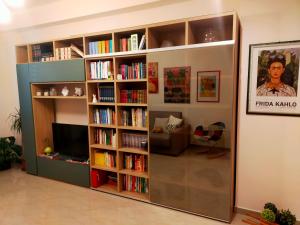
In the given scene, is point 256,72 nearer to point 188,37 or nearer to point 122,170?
point 188,37

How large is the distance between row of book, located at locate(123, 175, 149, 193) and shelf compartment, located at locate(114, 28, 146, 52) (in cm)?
174

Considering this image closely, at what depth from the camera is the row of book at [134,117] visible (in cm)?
288

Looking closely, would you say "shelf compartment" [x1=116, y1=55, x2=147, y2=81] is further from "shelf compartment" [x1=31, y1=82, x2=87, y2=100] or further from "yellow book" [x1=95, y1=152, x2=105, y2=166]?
"yellow book" [x1=95, y1=152, x2=105, y2=166]

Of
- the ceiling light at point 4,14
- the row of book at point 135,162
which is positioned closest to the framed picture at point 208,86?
the row of book at point 135,162

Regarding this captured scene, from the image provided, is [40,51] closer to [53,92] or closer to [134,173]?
[53,92]

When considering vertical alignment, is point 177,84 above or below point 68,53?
below

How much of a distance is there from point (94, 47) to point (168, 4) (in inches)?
44.9

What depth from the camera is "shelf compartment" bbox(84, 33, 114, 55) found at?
294 centimetres

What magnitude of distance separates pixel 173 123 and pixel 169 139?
0.21 metres

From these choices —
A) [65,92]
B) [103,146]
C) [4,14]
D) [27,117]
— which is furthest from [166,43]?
[4,14]

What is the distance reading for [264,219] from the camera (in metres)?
2.31

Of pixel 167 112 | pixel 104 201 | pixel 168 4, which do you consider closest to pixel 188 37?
pixel 168 4

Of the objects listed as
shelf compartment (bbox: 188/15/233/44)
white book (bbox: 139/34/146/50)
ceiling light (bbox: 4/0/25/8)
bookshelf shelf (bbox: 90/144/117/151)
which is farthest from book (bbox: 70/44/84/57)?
shelf compartment (bbox: 188/15/233/44)

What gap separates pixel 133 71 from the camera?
9.37 ft
